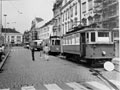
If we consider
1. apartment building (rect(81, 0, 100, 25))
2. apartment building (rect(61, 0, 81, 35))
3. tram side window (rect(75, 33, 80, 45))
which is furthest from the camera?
apartment building (rect(61, 0, 81, 35))

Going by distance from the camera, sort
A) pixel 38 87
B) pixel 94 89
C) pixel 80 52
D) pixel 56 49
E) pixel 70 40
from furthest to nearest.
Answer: pixel 56 49 < pixel 70 40 < pixel 80 52 < pixel 38 87 < pixel 94 89

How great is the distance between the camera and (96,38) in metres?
10.8

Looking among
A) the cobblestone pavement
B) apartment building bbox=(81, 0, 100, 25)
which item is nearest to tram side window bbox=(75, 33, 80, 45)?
the cobblestone pavement

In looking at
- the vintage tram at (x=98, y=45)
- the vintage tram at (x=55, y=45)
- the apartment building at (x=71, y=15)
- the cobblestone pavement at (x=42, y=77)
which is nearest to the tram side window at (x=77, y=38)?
the vintage tram at (x=98, y=45)

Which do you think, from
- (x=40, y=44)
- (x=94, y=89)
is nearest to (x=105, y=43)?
(x=94, y=89)

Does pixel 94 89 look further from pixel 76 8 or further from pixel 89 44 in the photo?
pixel 76 8

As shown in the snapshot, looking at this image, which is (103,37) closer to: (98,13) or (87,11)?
(98,13)

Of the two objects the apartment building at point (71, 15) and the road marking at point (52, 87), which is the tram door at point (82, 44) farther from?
the apartment building at point (71, 15)

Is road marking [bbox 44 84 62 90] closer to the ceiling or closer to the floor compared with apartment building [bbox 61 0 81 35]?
closer to the floor

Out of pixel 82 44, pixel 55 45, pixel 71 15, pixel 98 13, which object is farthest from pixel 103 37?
pixel 71 15

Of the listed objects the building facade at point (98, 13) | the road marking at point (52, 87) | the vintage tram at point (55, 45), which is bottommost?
the road marking at point (52, 87)

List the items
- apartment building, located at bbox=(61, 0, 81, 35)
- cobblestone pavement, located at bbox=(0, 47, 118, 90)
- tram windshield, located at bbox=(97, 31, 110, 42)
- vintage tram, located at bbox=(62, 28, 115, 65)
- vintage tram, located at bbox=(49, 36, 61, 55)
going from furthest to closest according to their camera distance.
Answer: apartment building, located at bbox=(61, 0, 81, 35)
vintage tram, located at bbox=(49, 36, 61, 55)
tram windshield, located at bbox=(97, 31, 110, 42)
vintage tram, located at bbox=(62, 28, 115, 65)
cobblestone pavement, located at bbox=(0, 47, 118, 90)

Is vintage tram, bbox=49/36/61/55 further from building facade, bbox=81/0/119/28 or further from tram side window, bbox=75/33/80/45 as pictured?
tram side window, bbox=75/33/80/45

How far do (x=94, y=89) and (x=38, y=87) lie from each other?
171 centimetres
